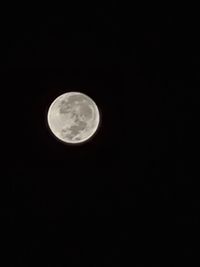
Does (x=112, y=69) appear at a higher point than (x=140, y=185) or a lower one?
higher

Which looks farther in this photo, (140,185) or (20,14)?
(140,185)

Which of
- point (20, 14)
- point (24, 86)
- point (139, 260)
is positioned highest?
point (20, 14)

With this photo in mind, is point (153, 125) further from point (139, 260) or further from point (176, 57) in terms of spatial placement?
point (139, 260)

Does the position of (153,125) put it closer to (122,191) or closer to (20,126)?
(122,191)

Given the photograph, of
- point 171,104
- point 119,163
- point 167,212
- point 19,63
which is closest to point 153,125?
point 171,104

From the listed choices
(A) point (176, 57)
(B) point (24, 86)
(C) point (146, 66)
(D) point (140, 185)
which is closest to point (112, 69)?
(C) point (146, 66)

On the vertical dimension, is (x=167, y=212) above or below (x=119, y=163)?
below
